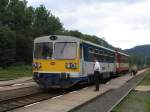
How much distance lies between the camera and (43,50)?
23469mm

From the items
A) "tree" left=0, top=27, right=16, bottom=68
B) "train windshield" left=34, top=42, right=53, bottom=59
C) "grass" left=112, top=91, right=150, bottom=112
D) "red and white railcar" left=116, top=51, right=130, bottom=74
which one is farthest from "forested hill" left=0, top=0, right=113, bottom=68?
"grass" left=112, top=91, right=150, bottom=112

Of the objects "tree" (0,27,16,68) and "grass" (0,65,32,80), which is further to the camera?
"tree" (0,27,16,68)

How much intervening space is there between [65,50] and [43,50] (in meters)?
1.20

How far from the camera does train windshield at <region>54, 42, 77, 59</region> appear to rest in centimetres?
2305

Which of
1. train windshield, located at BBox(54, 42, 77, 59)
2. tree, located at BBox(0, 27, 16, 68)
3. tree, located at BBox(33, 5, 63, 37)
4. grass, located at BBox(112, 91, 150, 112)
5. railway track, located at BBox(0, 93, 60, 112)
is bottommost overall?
grass, located at BBox(112, 91, 150, 112)

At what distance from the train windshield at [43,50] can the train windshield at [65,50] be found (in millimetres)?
284

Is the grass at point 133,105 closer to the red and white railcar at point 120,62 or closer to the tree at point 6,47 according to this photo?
the red and white railcar at point 120,62

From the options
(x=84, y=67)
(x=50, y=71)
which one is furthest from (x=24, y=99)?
(x=84, y=67)

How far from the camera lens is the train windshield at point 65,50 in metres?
23.0

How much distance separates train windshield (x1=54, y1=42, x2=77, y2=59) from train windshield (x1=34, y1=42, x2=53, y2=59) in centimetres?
28

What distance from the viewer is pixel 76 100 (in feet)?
61.1

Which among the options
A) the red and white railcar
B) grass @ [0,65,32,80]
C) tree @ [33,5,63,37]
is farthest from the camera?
tree @ [33,5,63,37]

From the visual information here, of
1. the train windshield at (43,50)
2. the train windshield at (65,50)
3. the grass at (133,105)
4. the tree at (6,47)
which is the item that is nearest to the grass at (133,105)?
the grass at (133,105)

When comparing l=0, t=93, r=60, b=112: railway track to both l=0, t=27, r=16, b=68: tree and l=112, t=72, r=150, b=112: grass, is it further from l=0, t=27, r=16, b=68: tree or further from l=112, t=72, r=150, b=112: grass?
l=0, t=27, r=16, b=68: tree
